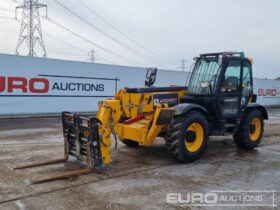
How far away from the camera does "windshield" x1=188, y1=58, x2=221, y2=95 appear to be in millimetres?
8531

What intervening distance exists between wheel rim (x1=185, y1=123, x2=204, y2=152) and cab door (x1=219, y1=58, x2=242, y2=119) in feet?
3.35

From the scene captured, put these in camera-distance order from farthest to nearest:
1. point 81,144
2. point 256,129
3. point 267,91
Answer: point 267,91 → point 256,129 → point 81,144

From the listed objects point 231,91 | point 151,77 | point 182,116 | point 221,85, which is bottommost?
point 182,116

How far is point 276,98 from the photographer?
2848 centimetres

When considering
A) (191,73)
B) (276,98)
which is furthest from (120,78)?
(276,98)

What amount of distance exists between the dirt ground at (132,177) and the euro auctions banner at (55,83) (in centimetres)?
569

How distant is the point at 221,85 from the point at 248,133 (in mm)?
1590

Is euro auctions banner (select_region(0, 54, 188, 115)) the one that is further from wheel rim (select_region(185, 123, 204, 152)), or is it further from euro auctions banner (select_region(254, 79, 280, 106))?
euro auctions banner (select_region(254, 79, 280, 106))

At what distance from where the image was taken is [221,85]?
8508 mm

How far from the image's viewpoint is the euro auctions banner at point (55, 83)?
598 inches

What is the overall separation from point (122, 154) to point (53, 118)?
809cm

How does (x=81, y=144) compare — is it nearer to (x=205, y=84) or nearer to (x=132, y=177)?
(x=132, y=177)

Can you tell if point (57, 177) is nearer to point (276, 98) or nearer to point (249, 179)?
point (249, 179)

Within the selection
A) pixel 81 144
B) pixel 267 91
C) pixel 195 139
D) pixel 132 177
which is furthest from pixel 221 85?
pixel 267 91
